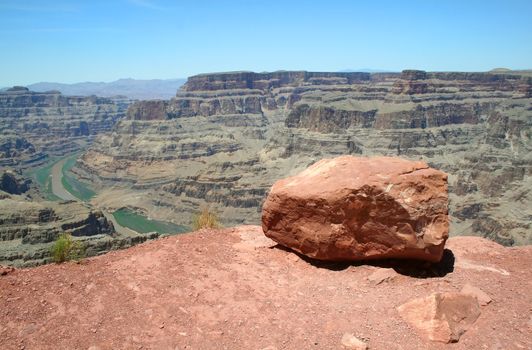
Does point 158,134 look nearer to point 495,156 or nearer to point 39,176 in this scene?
point 39,176

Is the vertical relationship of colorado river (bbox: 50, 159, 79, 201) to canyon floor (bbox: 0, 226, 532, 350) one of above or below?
below

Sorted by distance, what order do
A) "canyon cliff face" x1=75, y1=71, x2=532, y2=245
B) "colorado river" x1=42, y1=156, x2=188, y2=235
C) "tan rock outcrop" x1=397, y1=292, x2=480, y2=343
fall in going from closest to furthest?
1. "tan rock outcrop" x1=397, y1=292, x2=480, y2=343
2. "canyon cliff face" x1=75, y1=71, x2=532, y2=245
3. "colorado river" x1=42, y1=156, x2=188, y2=235

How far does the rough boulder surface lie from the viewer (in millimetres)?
12039

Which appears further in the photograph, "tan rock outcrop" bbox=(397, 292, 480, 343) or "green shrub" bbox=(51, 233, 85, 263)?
"green shrub" bbox=(51, 233, 85, 263)

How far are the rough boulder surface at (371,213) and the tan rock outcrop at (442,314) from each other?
2.16 m

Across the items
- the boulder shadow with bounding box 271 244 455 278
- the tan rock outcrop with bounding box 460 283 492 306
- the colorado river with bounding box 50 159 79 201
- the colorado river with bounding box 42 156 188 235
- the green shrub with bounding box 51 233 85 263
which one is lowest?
the colorado river with bounding box 50 159 79 201

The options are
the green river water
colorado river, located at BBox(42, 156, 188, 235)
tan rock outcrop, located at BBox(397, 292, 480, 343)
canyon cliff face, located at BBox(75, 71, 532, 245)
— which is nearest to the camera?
tan rock outcrop, located at BBox(397, 292, 480, 343)

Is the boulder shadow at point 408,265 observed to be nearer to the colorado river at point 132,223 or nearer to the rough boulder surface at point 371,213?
the rough boulder surface at point 371,213

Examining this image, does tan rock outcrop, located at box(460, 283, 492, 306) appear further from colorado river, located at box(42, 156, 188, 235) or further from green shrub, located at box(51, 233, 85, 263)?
colorado river, located at box(42, 156, 188, 235)

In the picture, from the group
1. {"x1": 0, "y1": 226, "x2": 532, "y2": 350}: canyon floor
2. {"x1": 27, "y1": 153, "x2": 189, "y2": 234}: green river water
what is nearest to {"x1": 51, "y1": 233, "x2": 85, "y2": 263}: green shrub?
{"x1": 0, "y1": 226, "x2": 532, "y2": 350}: canyon floor

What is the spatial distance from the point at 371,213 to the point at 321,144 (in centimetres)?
9268

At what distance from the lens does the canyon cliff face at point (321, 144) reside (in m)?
77.1

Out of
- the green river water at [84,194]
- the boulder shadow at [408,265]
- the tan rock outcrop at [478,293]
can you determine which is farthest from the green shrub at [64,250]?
the green river water at [84,194]

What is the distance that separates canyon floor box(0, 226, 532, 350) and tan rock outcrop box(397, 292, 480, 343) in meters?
0.17
